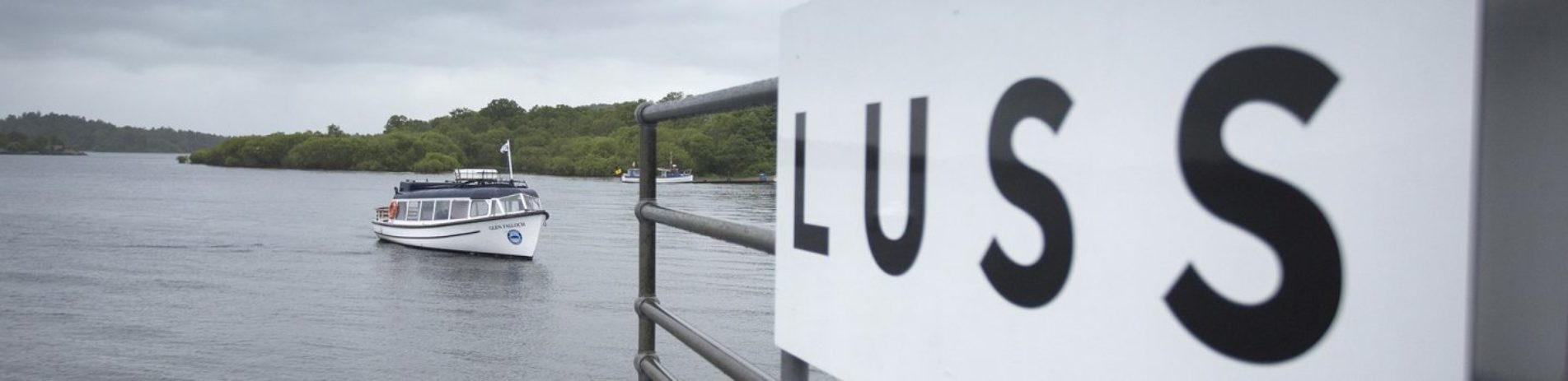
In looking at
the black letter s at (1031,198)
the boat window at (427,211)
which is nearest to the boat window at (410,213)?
the boat window at (427,211)

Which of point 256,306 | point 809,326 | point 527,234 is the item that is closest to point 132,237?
point 527,234

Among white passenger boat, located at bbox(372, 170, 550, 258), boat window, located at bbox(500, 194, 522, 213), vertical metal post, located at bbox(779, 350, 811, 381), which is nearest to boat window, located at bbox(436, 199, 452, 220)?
white passenger boat, located at bbox(372, 170, 550, 258)

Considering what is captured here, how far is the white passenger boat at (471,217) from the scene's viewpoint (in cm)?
3291

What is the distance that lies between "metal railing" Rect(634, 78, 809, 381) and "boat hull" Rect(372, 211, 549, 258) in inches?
1234

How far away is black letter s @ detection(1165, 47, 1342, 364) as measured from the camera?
2.44 ft

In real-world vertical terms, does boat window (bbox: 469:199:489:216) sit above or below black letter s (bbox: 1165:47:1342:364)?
below

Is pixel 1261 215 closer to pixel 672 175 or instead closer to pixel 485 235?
pixel 672 175

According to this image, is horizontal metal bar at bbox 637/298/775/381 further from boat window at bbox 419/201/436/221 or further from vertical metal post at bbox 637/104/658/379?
boat window at bbox 419/201/436/221

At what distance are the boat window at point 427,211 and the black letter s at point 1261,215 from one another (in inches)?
1377

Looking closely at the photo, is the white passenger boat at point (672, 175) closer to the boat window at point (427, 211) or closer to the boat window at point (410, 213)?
the boat window at point (427, 211)

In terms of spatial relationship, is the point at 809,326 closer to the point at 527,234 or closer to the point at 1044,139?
the point at 1044,139

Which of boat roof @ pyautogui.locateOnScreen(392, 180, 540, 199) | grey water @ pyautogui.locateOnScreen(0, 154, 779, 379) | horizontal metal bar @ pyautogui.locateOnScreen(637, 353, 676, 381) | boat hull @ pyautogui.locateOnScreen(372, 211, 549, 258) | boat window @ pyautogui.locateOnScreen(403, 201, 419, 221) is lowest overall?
grey water @ pyautogui.locateOnScreen(0, 154, 779, 379)

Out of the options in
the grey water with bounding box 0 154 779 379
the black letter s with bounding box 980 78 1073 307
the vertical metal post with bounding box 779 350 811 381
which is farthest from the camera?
the grey water with bounding box 0 154 779 379

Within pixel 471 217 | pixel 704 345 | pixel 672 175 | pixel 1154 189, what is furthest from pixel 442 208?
pixel 1154 189
